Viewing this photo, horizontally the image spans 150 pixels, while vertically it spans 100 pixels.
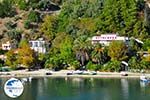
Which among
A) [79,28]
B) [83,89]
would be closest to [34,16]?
[79,28]

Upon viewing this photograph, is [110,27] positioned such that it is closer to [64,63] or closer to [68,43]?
[68,43]

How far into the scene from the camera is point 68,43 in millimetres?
42125

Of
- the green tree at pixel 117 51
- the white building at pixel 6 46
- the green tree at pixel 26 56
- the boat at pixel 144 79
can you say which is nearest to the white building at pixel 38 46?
the white building at pixel 6 46

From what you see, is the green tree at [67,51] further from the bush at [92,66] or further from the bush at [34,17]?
the bush at [34,17]

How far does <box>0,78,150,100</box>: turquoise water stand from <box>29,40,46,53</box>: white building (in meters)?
8.83

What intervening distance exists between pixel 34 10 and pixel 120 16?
1246 centimetres

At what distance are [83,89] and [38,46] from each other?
16.2 metres

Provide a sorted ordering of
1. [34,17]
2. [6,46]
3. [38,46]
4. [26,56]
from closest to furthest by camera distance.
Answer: [26,56]
[38,46]
[6,46]
[34,17]

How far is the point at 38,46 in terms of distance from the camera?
147 feet

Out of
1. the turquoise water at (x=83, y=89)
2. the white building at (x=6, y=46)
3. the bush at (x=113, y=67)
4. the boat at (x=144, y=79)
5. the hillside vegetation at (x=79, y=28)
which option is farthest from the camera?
the white building at (x=6, y=46)

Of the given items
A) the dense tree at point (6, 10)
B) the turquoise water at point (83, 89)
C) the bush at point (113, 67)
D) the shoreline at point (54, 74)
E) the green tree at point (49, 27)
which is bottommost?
the turquoise water at point (83, 89)

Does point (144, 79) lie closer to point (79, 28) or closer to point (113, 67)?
point (113, 67)

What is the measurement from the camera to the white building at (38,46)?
4400cm

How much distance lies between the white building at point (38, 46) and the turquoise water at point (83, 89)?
8.83 metres
